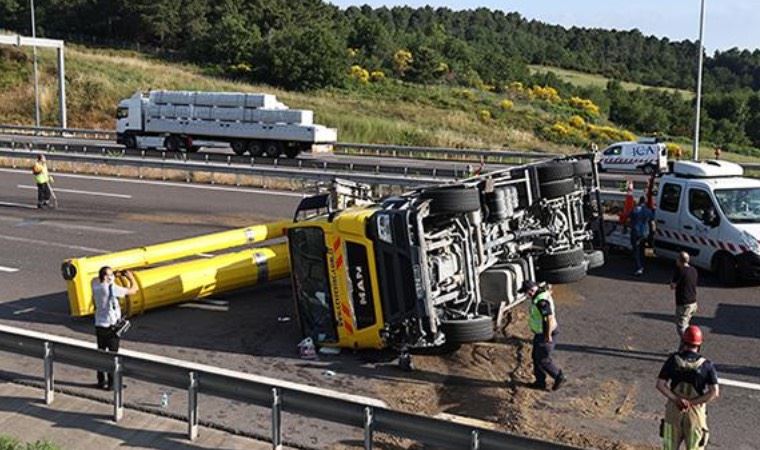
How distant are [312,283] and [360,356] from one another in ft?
3.71

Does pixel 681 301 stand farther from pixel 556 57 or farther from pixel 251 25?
pixel 556 57

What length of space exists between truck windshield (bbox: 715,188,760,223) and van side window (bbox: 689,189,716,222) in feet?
0.55

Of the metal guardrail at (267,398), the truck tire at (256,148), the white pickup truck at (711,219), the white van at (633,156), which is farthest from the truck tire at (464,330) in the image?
the truck tire at (256,148)

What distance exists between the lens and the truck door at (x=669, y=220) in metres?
15.9

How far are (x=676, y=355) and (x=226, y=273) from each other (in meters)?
8.37

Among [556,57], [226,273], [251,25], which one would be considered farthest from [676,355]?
[556,57]

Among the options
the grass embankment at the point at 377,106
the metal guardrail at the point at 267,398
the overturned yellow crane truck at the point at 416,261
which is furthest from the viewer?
the grass embankment at the point at 377,106

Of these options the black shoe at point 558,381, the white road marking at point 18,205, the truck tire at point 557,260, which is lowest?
the black shoe at point 558,381

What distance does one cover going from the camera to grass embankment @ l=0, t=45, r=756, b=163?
2062 inches

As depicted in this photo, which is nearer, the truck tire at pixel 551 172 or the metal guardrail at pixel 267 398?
the metal guardrail at pixel 267 398

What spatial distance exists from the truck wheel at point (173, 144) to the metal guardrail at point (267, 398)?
33293 millimetres

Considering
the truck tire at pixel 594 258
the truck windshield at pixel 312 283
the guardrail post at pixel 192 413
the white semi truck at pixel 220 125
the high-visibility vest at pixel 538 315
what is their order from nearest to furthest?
the guardrail post at pixel 192 413 < the high-visibility vest at pixel 538 315 < the truck windshield at pixel 312 283 < the truck tire at pixel 594 258 < the white semi truck at pixel 220 125

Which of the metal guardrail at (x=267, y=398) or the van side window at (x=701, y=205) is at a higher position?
the van side window at (x=701, y=205)

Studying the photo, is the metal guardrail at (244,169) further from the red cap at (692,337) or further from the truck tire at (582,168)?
the red cap at (692,337)
